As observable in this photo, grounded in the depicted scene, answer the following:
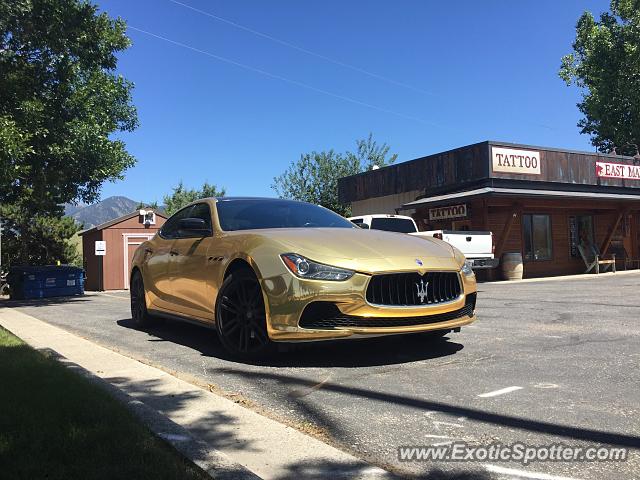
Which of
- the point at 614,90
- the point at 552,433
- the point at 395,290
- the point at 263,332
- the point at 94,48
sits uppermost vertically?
the point at 614,90

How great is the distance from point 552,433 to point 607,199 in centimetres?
1881

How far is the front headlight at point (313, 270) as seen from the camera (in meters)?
4.46

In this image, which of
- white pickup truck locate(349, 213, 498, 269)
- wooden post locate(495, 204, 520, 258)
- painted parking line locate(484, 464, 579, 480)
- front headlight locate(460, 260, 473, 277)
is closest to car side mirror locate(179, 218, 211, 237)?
front headlight locate(460, 260, 473, 277)

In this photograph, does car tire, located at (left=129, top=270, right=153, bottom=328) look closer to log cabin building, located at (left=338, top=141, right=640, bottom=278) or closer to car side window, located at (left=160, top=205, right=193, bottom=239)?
car side window, located at (left=160, top=205, right=193, bottom=239)

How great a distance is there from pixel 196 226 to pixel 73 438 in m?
2.98

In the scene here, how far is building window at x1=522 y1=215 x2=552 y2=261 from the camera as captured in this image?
65.5 feet

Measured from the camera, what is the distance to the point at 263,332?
4801 millimetres

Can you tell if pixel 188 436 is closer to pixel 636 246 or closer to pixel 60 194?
pixel 60 194

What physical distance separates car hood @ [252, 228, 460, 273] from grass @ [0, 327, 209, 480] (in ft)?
6.34

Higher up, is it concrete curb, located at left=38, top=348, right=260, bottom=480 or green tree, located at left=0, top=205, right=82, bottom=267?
green tree, located at left=0, top=205, right=82, bottom=267

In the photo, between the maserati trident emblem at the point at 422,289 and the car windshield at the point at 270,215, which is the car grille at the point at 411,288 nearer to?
the maserati trident emblem at the point at 422,289

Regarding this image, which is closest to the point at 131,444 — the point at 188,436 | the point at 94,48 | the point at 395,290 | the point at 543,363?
the point at 188,436

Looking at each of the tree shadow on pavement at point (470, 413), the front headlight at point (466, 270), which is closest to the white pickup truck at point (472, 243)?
the front headlight at point (466, 270)

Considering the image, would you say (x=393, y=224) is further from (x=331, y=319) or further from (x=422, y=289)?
(x=331, y=319)
